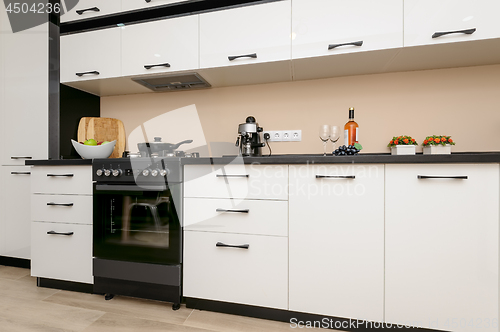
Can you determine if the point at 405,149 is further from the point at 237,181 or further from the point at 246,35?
the point at 246,35

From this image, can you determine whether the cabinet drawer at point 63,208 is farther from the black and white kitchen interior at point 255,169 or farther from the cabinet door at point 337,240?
the cabinet door at point 337,240

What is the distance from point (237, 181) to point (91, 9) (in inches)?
70.1

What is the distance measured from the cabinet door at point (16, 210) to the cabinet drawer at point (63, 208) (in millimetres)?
529

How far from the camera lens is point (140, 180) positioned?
5.14 ft

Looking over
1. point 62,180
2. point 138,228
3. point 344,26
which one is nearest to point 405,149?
point 344,26

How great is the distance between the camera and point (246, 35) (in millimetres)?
1673

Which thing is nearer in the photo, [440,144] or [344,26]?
[440,144]

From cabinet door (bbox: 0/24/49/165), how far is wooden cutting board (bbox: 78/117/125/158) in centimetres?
27

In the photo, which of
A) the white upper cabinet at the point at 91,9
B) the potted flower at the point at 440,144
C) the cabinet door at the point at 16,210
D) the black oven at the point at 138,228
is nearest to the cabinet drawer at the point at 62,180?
the black oven at the point at 138,228

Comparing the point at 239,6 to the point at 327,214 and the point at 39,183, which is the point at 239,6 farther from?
the point at 39,183

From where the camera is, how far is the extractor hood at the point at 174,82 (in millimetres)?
1927

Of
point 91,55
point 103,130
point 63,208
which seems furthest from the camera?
point 103,130

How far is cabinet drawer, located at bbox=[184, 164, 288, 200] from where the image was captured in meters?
1.39

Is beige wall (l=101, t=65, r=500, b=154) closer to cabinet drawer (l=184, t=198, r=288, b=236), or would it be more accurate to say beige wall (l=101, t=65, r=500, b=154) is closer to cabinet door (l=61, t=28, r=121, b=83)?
cabinet door (l=61, t=28, r=121, b=83)
